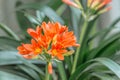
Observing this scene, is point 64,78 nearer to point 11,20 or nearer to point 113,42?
point 113,42

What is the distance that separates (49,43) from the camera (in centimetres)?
55

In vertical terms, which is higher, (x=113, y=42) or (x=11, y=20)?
(x=11, y=20)

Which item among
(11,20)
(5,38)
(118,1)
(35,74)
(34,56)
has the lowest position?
(34,56)

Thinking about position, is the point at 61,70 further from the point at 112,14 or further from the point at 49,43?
the point at 112,14

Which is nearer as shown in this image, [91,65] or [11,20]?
[91,65]

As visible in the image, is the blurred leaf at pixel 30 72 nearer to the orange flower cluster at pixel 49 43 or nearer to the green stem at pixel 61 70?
the green stem at pixel 61 70

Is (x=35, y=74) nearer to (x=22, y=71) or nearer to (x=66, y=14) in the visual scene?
(x=22, y=71)

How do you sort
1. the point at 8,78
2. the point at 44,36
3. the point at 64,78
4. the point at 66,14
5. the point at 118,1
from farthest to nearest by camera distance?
the point at 66,14 → the point at 118,1 → the point at 64,78 → the point at 8,78 → the point at 44,36

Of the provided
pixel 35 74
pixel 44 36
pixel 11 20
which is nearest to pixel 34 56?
pixel 44 36

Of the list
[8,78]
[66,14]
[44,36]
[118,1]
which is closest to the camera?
[44,36]

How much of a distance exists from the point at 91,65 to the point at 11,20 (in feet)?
2.57

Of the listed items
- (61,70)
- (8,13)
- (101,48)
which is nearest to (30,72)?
(61,70)

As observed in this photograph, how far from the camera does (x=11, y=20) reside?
1.47 m

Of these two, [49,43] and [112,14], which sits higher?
[112,14]
